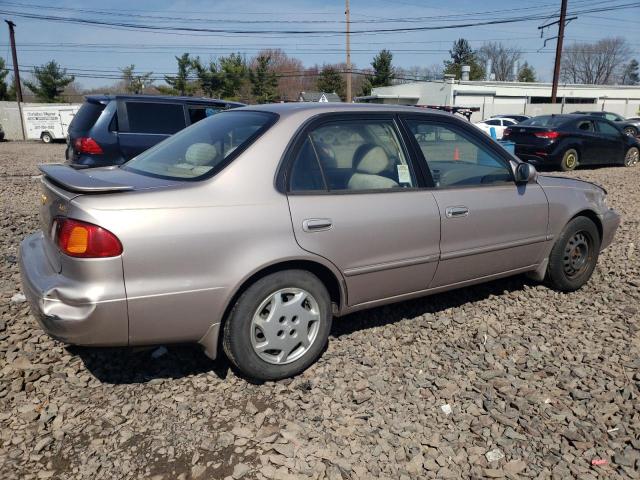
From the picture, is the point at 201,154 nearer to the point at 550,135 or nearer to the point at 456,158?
the point at 456,158

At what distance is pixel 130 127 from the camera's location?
8398mm

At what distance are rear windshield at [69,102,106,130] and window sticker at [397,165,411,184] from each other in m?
6.20

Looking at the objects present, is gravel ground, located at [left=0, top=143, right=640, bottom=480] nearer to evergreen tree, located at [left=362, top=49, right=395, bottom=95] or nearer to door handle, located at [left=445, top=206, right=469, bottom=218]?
door handle, located at [left=445, top=206, right=469, bottom=218]

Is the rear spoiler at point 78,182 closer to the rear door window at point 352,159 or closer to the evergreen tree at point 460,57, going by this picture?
the rear door window at point 352,159

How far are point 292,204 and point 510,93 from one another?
173 ft

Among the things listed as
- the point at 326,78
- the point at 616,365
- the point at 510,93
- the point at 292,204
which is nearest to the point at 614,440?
the point at 616,365

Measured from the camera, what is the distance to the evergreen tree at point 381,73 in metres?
61.5

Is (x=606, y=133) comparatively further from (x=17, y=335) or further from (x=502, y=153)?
(x=17, y=335)

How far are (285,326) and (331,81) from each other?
60.7 meters

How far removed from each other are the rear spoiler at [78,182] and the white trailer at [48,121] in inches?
1209

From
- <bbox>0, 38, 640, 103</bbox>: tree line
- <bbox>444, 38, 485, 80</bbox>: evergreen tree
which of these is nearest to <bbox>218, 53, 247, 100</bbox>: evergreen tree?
<bbox>0, 38, 640, 103</bbox>: tree line

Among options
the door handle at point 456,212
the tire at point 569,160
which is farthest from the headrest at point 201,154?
the tire at point 569,160

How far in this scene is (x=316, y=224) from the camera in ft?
9.96

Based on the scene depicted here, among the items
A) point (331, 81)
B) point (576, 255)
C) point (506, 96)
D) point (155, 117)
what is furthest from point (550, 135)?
point (331, 81)
